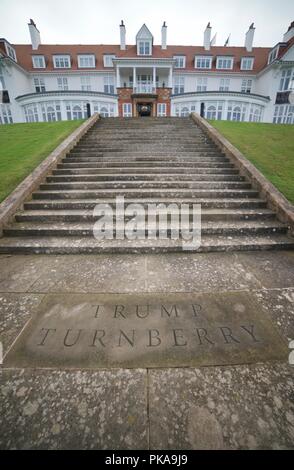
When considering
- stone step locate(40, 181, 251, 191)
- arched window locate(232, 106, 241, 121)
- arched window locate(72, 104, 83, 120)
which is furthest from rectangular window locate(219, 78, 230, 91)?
stone step locate(40, 181, 251, 191)

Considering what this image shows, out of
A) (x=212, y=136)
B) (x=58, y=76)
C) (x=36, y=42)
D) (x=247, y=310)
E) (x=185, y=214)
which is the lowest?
(x=247, y=310)

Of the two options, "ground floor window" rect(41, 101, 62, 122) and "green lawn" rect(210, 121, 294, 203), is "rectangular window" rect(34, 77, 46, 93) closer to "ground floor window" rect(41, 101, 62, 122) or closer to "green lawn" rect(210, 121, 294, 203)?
"ground floor window" rect(41, 101, 62, 122)

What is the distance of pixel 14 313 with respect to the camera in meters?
2.36

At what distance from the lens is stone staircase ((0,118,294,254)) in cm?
372

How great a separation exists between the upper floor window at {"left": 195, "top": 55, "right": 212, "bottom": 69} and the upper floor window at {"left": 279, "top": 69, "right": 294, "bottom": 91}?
866cm

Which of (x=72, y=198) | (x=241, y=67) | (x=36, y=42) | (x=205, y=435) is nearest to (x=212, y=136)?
(x=72, y=198)

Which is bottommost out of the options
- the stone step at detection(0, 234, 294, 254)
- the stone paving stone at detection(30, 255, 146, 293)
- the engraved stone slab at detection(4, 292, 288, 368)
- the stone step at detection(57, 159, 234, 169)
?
the engraved stone slab at detection(4, 292, 288, 368)

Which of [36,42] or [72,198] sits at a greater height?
[36,42]

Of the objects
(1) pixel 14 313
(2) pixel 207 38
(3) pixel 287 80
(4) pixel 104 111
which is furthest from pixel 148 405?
(2) pixel 207 38

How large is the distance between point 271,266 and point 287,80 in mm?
30042

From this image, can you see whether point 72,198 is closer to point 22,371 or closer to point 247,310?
point 22,371

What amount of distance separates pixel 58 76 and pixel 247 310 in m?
33.6
